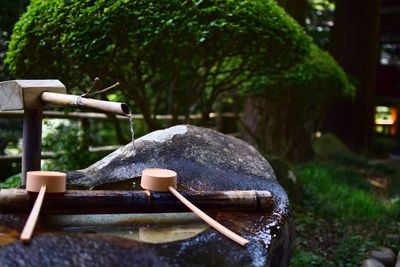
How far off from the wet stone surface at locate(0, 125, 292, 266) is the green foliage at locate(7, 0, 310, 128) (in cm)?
121

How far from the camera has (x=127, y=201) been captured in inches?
85.4

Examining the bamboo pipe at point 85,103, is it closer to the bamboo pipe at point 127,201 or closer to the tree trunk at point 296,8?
the bamboo pipe at point 127,201

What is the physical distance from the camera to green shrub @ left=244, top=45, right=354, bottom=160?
659 cm

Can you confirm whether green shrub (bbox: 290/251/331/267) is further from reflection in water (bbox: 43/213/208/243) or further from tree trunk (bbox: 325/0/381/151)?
tree trunk (bbox: 325/0/381/151)

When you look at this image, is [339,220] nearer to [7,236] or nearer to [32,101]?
[32,101]

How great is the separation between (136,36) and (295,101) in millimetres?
4416

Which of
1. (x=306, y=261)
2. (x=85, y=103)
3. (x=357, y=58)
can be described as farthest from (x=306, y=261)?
(x=357, y=58)

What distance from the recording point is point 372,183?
8.46m

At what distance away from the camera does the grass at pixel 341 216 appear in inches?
174

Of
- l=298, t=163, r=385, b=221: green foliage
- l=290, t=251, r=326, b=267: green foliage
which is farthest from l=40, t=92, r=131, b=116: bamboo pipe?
l=298, t=163, r=385, b=221: green foliage

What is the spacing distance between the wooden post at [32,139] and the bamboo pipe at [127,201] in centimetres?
66

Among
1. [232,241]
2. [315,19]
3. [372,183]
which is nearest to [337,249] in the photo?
[232,241]

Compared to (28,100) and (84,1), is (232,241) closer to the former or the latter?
(28,100)

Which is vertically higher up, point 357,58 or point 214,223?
point 357,58
